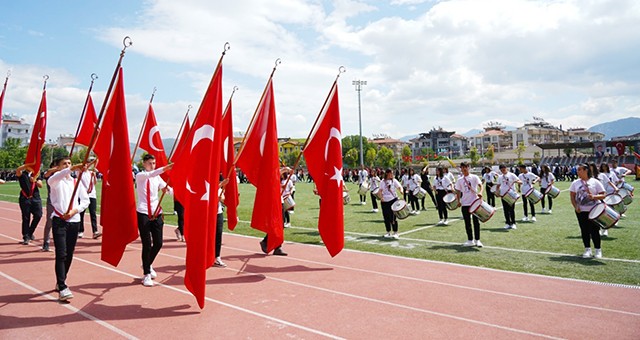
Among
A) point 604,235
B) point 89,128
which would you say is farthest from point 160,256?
point 604,235

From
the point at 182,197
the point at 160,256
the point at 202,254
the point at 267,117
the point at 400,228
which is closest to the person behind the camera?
the point at 202,254

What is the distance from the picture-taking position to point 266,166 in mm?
8523

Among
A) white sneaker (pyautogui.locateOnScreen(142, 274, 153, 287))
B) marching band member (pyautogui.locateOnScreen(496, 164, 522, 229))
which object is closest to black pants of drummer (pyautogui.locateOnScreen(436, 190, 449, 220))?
marching band member (pyautogui.locateOnScreen(496, 164, 522, 229))

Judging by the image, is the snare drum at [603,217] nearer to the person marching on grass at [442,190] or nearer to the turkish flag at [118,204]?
the person marching on grass at [442,190]

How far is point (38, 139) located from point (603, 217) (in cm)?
1256

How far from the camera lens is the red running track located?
536cm

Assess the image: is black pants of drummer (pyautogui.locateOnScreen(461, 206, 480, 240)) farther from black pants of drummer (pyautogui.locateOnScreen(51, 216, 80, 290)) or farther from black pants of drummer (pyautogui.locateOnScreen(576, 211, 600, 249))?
black pants of drummer (pyautogui.locateOnScreen(51, 216, 80, 290))

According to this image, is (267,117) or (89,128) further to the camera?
(89,128)

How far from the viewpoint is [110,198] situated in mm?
7125

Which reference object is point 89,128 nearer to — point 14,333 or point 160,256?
point 160,256

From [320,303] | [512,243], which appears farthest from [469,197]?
[320,303]

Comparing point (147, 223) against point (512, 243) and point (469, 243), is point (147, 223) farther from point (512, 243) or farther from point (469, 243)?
point (512, 243)

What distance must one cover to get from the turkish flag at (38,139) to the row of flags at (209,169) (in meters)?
0.02

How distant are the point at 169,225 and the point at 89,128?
5.50m
